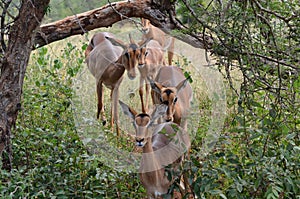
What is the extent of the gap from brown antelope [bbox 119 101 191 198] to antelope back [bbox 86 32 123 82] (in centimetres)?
193

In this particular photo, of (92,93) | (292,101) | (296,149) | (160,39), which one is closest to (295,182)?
(296,149)

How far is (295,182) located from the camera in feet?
11.3

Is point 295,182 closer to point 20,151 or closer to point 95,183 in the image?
point 95,183

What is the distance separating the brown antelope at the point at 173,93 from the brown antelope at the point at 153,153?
0.33m

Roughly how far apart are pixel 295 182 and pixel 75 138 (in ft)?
6.02

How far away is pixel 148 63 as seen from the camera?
6.39 meters

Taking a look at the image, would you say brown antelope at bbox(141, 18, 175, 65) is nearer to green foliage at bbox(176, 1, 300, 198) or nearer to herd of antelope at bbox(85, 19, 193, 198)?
herd of antelope at bbox(85, 19, 193, 198)

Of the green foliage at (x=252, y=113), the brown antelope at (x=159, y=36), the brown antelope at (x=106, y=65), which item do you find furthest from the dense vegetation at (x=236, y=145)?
the brown antelope at (x=159, y=36)

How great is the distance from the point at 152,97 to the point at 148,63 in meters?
0.75

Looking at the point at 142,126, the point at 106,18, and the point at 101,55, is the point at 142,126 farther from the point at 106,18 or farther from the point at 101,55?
the point at 101,55

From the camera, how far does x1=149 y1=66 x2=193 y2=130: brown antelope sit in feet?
15.8

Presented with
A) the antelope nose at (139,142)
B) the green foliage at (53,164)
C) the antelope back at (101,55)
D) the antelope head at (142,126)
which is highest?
the antelope back at (101,55)

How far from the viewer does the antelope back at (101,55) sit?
6301mm

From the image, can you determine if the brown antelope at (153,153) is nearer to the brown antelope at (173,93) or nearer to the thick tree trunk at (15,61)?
the brown antelope at (173,93)
